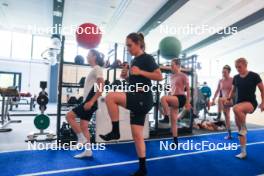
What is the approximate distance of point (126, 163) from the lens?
106 inches

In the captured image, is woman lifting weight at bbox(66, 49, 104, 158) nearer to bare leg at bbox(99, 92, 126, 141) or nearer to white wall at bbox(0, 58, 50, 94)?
bare leg at bbox(99, 92, 126, 141)

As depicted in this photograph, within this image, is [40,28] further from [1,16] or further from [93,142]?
[93,142]

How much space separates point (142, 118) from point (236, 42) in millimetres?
10988

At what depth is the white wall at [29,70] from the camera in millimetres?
13148

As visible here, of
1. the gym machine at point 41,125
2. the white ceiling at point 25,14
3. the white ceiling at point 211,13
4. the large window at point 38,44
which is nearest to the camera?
the gym machine at point 41,125

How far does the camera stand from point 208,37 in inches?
436

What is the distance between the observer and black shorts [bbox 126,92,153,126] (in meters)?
2.02

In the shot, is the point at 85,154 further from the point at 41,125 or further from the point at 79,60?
the point at 79,60

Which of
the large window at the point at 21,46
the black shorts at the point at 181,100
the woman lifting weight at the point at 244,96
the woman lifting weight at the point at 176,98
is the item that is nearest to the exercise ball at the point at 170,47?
the woman lifting weight at the point at 176,98

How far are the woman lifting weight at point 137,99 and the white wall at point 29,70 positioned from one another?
520 inches

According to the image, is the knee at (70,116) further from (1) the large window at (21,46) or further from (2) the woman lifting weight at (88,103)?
(1) the large window at (21,46)

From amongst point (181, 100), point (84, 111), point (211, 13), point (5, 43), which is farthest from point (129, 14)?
point (5, 43)

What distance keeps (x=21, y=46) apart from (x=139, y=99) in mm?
13776

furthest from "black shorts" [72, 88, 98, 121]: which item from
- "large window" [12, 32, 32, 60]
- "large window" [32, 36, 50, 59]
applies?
"large window" [12, 32, 32, 60]
